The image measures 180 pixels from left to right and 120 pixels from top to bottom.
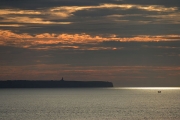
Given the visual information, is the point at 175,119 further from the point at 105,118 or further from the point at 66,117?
the point at 66,117

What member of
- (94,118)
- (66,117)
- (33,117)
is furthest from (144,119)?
(33,117)

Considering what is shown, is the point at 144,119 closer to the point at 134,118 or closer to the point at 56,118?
the point at 134,118

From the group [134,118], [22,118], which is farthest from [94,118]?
[22,118]

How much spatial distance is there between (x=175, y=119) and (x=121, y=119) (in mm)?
13018

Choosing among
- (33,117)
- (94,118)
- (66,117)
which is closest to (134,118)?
(94,118)

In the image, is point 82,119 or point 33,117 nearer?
point 82,119

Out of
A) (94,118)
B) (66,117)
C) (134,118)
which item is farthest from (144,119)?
(66,117)

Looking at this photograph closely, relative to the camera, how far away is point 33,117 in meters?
121

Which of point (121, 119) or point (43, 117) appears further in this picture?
point (43, 117)

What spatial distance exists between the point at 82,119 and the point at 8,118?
1960 centimetres

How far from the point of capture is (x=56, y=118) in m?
117

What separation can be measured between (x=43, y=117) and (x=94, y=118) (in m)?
13.8

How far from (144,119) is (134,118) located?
2786 mm

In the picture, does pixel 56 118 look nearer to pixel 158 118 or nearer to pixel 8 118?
pixel 8 118
